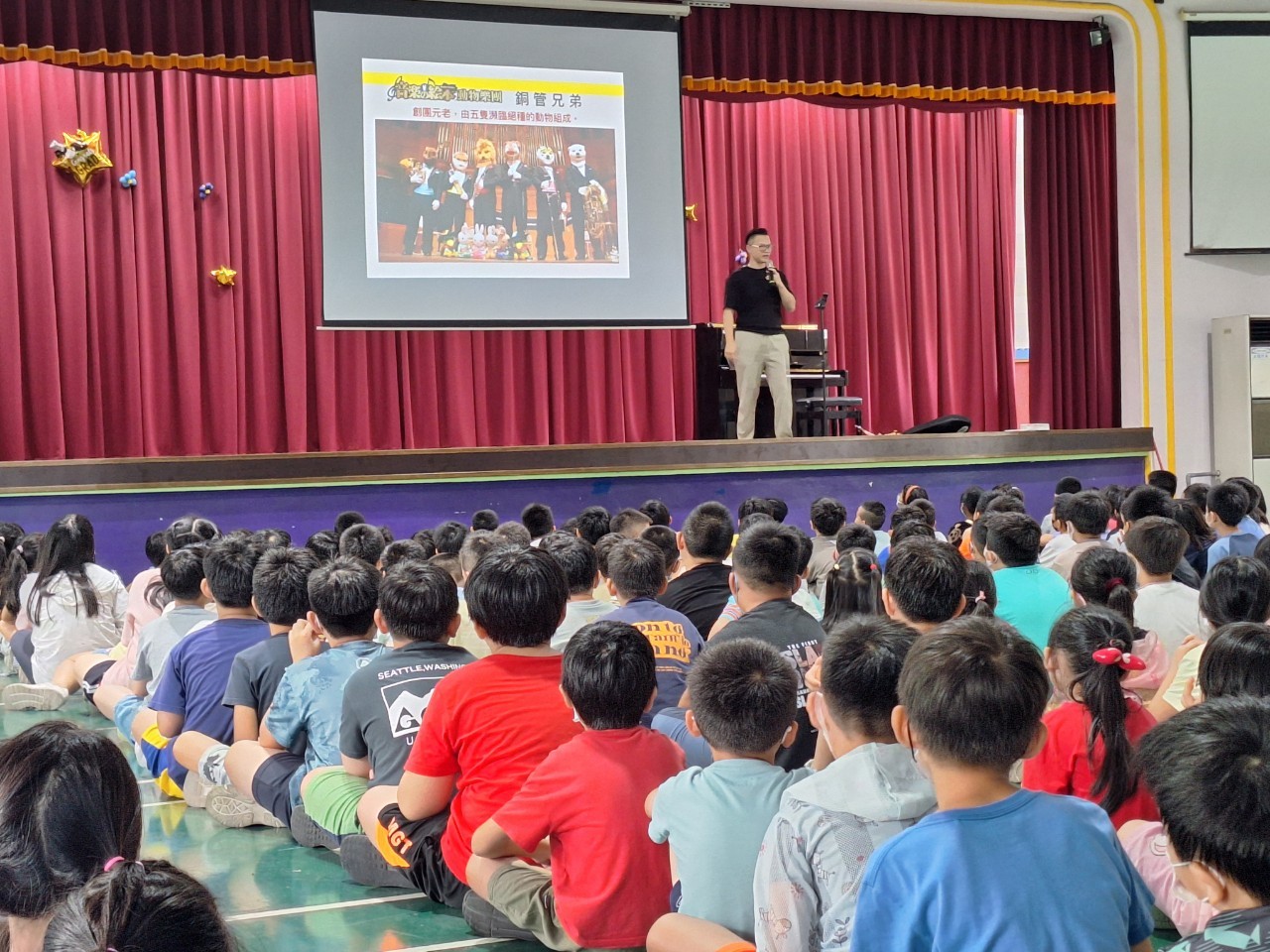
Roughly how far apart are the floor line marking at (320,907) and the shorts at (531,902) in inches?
16.6

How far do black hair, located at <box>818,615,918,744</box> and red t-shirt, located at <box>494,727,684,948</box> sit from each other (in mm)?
427

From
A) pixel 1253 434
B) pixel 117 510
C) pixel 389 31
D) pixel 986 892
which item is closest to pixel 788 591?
pixel 986 892

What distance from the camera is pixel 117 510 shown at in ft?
20.6

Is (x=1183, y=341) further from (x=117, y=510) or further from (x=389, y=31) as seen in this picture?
(x=117, y=510)

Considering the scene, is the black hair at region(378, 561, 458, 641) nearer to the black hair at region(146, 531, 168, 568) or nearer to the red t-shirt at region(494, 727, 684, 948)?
the red t-shirt at region(494, 727, 684, 948)

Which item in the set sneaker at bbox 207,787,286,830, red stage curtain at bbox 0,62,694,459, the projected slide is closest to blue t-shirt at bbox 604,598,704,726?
sneaker at bbox 207,787,286,830

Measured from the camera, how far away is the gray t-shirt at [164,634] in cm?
345

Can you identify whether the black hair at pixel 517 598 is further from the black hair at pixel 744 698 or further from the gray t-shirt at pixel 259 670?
the gray t-shirt at pixel 259 670

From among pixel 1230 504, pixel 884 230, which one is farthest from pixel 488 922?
pixel 884 230

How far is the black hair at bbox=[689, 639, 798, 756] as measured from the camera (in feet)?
5.88

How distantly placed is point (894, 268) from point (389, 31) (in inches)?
151

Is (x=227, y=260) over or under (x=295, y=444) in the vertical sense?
over

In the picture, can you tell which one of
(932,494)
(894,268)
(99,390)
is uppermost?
(894,268)

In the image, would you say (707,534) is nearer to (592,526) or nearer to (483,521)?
(592,526)
